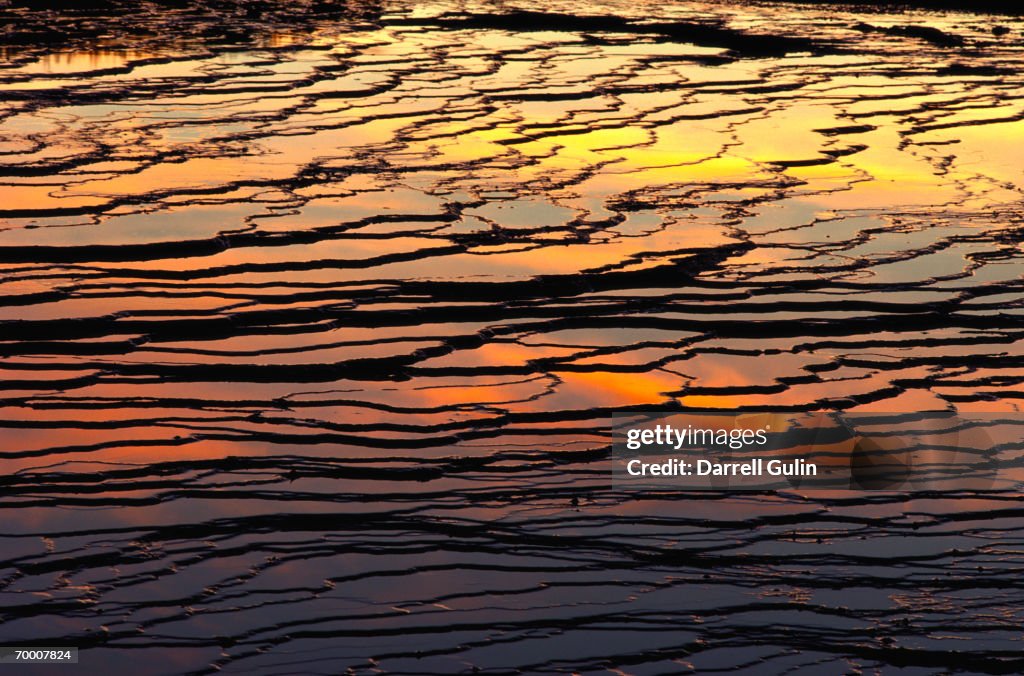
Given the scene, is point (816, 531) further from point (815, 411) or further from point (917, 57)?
point (917, 57)

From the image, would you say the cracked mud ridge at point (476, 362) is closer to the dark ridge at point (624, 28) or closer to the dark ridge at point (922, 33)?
the dark ridge at point (624, 28)

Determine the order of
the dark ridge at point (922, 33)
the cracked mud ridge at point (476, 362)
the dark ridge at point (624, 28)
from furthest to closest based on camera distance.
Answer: the dark ridge at point (922, 33) < the dark ridge at point (624, 28) < the cracked mud ridge at point (476, 362)

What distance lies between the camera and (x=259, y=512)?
2.75 m

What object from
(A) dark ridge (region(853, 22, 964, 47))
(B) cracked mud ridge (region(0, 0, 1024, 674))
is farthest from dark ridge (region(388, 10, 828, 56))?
(B) cracked mud ridge (region(0, 0, 1024, 674))

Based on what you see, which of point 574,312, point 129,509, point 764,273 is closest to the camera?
point 129,509

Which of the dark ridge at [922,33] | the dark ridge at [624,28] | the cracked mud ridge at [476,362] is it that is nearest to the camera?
the cracked mud ridge at [476,362]

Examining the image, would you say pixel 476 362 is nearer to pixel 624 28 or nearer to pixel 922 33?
pixel 624 28

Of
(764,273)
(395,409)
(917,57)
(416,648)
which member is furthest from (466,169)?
(917,57)

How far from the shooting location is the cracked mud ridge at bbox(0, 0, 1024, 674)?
242 cm

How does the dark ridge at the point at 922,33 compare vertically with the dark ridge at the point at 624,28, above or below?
below

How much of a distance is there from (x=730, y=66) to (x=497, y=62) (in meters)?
1.46

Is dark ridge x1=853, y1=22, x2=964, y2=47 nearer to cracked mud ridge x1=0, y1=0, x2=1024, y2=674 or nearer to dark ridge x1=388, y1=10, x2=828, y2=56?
dark ridge x1=388, y1=10, x2=828, y2=56

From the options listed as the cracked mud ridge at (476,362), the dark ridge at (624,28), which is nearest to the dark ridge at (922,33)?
the dark ridge at (624,28)

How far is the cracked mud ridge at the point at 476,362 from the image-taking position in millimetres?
2416
